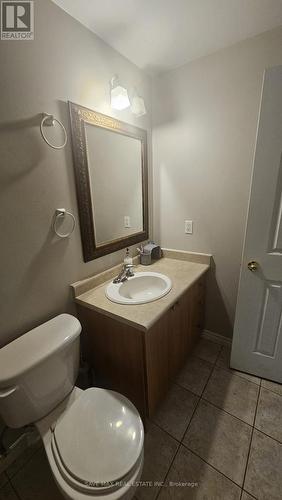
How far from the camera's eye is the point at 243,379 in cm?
153

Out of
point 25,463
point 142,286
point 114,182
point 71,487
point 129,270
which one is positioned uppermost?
point 114,182

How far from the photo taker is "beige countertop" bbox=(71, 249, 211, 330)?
41.8 inches

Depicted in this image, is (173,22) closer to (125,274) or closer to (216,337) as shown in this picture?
(125,274)

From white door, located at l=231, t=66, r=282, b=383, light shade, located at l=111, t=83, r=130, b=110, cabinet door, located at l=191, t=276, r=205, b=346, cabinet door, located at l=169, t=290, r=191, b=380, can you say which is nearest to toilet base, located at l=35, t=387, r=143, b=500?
cabinet door, located at l=169, t=290, r=191, b=380

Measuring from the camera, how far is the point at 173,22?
116cm

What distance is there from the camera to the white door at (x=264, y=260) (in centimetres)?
110

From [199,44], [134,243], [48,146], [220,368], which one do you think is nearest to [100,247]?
[134,243]

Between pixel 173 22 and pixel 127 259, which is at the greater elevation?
pixel 173 22

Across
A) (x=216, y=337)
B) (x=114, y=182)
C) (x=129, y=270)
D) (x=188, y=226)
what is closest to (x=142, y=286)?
(x=129, y=270)

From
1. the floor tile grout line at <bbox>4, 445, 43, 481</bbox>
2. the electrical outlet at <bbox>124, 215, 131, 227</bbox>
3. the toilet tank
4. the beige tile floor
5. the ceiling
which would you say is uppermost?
the ceiling

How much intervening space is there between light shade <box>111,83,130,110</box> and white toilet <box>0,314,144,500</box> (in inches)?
54.2

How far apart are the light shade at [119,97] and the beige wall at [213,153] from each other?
47 centimetres

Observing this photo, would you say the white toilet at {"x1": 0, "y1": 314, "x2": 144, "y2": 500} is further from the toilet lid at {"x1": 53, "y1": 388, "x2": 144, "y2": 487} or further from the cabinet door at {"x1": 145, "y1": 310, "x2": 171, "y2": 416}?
the cabinet door at {"x1": 145, "y1": 310, "x2": 171, "y2": 416}

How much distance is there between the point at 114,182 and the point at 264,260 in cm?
114
